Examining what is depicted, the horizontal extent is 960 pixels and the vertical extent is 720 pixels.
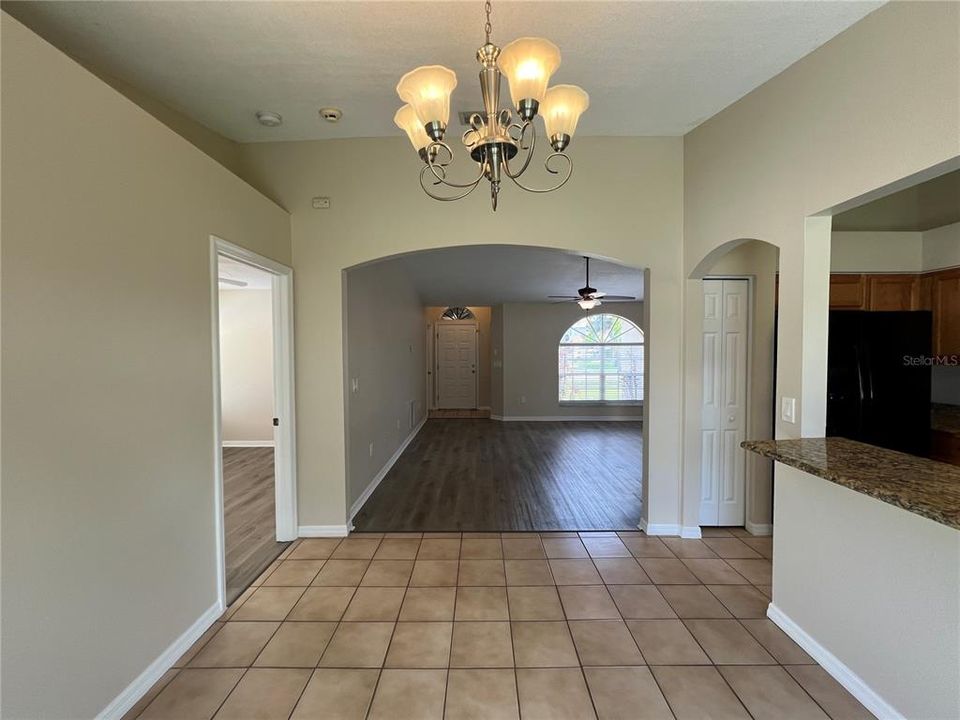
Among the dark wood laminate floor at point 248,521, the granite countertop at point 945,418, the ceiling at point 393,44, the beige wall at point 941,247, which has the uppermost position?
the ceiling at point 393,44

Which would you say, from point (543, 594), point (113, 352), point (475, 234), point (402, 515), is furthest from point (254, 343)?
point (543, 594)

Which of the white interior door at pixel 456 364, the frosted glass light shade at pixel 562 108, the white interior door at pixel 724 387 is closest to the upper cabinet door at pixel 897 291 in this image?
the white interior door at pixel 724 387

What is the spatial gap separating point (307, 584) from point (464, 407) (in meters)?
7.42

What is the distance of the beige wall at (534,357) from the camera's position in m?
8.49

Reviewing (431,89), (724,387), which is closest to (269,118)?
(431,89)

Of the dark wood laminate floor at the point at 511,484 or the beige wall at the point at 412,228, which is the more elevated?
the beige wall at the point at 412,228

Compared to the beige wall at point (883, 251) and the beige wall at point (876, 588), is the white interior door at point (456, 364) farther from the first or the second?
the beige wall at point (876, 588)

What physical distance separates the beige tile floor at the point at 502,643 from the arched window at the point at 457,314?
289 inches

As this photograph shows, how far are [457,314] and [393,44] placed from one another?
7963mm

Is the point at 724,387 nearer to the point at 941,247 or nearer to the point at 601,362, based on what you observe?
the point at 941,247

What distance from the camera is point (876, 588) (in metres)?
1.74

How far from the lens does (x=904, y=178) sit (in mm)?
1626

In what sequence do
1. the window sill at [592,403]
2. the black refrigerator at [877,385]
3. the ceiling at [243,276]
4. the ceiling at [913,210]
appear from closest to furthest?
the ceiling at [913,210]
the black refrigerator at [877,385]
the ceiling at [243,276]
the window sill at [592,403]

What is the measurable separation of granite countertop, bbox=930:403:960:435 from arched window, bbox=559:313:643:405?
540 centimetres
